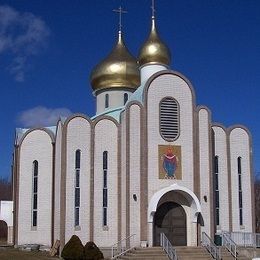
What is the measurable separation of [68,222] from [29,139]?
19.0ft

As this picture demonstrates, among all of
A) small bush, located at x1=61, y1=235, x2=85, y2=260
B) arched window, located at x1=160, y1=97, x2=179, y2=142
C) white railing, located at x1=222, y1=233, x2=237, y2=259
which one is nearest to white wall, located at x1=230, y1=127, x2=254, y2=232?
white railing, located at x1=222, y1=233, x2=237, y2=259

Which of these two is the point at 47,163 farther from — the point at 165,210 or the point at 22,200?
the point at 165,210

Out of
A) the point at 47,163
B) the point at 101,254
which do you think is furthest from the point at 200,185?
the point at 47,163

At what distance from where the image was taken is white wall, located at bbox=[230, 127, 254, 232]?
105 feet

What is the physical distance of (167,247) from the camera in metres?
27.1

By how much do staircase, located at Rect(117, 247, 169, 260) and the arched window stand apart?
6100 millimetres

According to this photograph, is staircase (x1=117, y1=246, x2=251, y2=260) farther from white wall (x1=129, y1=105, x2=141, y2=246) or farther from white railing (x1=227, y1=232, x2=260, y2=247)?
white railing (x1=227, y1=232, x2=260, y2=247)

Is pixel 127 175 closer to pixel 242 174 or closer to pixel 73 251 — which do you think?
pixel 73 251

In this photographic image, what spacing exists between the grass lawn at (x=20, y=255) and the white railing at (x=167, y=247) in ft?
18.2

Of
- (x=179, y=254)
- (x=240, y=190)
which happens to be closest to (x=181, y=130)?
(x=240, y=190)

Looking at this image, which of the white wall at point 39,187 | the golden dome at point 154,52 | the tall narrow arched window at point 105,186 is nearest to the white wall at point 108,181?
the tall narrow arched window at point 105,186

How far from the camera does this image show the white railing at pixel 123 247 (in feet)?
91.5

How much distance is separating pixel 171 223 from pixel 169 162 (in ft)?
10.9

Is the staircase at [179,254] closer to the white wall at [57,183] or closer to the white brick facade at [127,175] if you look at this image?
the white brick facade at [127,175]
